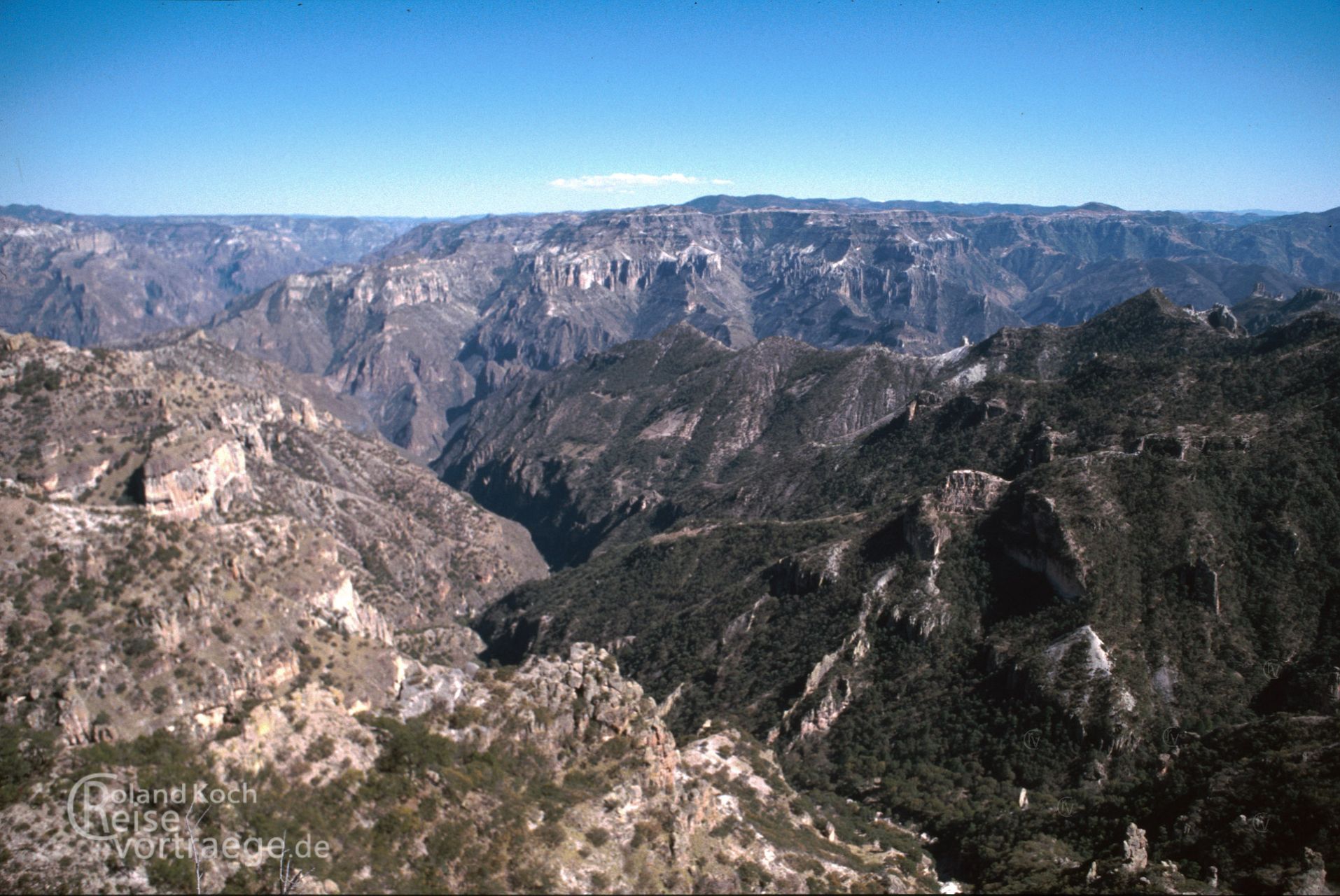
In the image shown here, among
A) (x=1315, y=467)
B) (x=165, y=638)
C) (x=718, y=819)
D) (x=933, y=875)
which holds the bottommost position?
(x=933, y=875)

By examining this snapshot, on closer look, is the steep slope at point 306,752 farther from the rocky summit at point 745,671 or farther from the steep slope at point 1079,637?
the steep slope at point 1079,637

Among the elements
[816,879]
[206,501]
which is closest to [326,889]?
[816,879]

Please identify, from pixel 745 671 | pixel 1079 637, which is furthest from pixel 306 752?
pixel 1079 637

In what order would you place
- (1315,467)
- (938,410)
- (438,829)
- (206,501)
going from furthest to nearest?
(938,410), (206,501), (1315,467), (438,829)

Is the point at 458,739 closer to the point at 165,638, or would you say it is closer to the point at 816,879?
the point at 816,879

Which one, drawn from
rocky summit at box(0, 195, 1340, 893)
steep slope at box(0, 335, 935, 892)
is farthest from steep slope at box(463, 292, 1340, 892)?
steep slope at box(0, 335, 935, 892)

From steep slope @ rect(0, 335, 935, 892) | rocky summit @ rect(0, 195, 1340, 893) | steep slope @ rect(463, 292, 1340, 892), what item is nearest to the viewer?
steep slope @ rect(0, 335, 935, 892)

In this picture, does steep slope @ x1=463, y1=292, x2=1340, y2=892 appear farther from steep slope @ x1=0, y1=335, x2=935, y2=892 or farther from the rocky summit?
steep slope @ x1=0, y1=335, x2=935, y2=892
